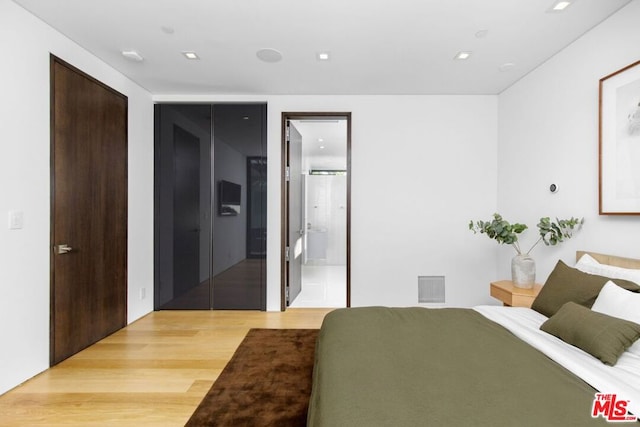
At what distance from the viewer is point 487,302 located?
370 cm

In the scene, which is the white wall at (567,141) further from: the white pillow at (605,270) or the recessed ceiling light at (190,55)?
the recessed ceiling light at (190,55)

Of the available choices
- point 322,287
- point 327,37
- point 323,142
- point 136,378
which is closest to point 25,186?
point 136,378

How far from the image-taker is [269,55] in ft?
9.16

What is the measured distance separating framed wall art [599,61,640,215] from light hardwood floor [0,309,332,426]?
9.25ft

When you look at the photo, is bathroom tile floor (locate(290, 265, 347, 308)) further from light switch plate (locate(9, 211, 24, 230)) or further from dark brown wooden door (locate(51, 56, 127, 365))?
light switch plate (locate(9, 211, 24, 230))

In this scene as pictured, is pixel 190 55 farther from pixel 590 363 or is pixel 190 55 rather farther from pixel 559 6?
pixel 590 363

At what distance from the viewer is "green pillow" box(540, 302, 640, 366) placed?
137 cm

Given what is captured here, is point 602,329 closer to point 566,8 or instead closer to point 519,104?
point 566,8

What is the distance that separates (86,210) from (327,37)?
267 cm

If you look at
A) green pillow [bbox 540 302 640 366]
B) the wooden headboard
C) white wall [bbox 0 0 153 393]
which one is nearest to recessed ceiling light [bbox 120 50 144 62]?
white wall [bbox 0 0 153 393]

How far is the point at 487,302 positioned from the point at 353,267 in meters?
1.73

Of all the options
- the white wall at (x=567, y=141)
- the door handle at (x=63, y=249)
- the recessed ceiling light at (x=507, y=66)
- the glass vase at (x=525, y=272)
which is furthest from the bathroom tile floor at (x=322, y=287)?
the recessed ceiling light at (x=507, y=66)

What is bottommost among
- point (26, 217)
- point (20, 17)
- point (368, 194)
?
point (26, 217)

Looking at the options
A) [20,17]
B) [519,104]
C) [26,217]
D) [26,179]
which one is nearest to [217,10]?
[20,17]
